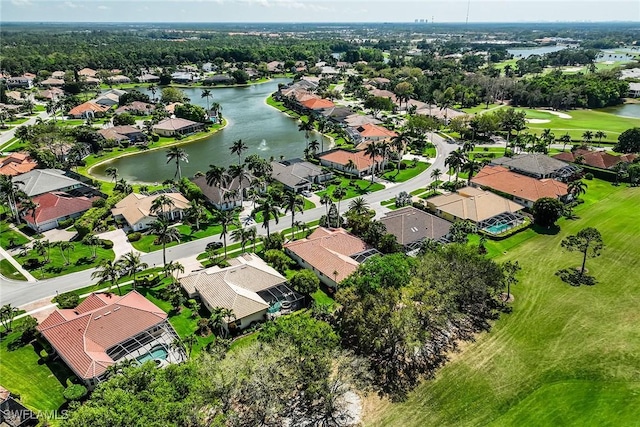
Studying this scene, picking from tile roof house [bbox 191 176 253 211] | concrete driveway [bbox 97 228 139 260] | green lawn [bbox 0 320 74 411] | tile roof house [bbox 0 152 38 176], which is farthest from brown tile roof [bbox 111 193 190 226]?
tile roof house [bbox 0 152 38 176]

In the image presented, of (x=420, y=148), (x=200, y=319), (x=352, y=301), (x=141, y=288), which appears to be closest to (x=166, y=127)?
(x=420, y=148)

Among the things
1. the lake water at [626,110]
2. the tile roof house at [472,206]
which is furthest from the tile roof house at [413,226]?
the lake water at [626,110]

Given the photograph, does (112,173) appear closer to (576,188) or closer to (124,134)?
(124,134)

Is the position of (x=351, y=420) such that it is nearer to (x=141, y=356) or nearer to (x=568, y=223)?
(x=141, y=356)

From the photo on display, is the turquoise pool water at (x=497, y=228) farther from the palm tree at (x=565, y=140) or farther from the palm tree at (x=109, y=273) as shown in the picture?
the palm tree at (x=109, y=273)

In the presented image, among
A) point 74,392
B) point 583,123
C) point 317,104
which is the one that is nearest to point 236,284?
point 74,392

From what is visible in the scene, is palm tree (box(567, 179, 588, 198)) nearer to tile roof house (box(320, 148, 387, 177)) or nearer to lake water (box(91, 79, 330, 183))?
tile roof house (box(320, 148, 387, 177))
